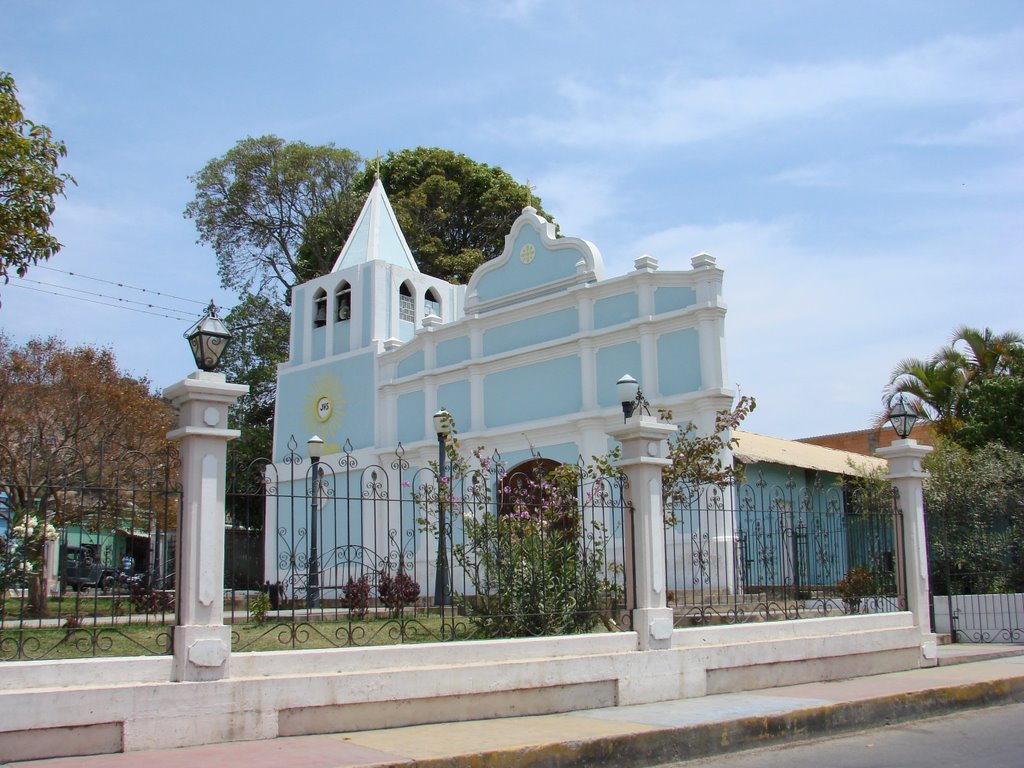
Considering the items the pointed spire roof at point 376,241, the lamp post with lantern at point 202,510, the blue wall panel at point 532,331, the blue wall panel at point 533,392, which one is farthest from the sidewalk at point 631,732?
→ the pointed spire roof at point 376,241

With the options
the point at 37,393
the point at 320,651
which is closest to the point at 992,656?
the point at 320,651

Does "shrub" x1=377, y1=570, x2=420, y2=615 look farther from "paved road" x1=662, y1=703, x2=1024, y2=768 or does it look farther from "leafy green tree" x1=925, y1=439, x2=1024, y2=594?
"leafy green tree" x1=925, y1=439, x2=1024, y2=594

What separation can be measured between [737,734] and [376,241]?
20.7m

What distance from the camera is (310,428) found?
26062 mm

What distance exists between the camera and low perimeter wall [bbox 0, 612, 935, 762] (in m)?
6.30

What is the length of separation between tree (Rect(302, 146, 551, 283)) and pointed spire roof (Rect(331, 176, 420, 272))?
4.50m

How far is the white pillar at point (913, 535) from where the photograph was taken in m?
11.8

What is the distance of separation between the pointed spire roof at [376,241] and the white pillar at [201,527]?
1899 cm

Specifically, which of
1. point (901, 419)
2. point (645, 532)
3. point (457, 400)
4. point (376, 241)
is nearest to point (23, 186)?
point (645, 532)

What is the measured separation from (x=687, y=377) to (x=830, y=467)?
6.37 metres

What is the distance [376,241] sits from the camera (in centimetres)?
2662

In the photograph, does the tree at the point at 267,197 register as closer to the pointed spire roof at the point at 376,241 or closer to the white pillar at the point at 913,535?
the pointed spire roof at the point at 376,241

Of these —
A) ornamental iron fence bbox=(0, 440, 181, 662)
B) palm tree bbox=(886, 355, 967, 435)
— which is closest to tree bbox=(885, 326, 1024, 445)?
palm tree bbox=(886, 355, 967, 435)

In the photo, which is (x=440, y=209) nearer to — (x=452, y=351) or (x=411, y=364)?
(x=411, y=364)
